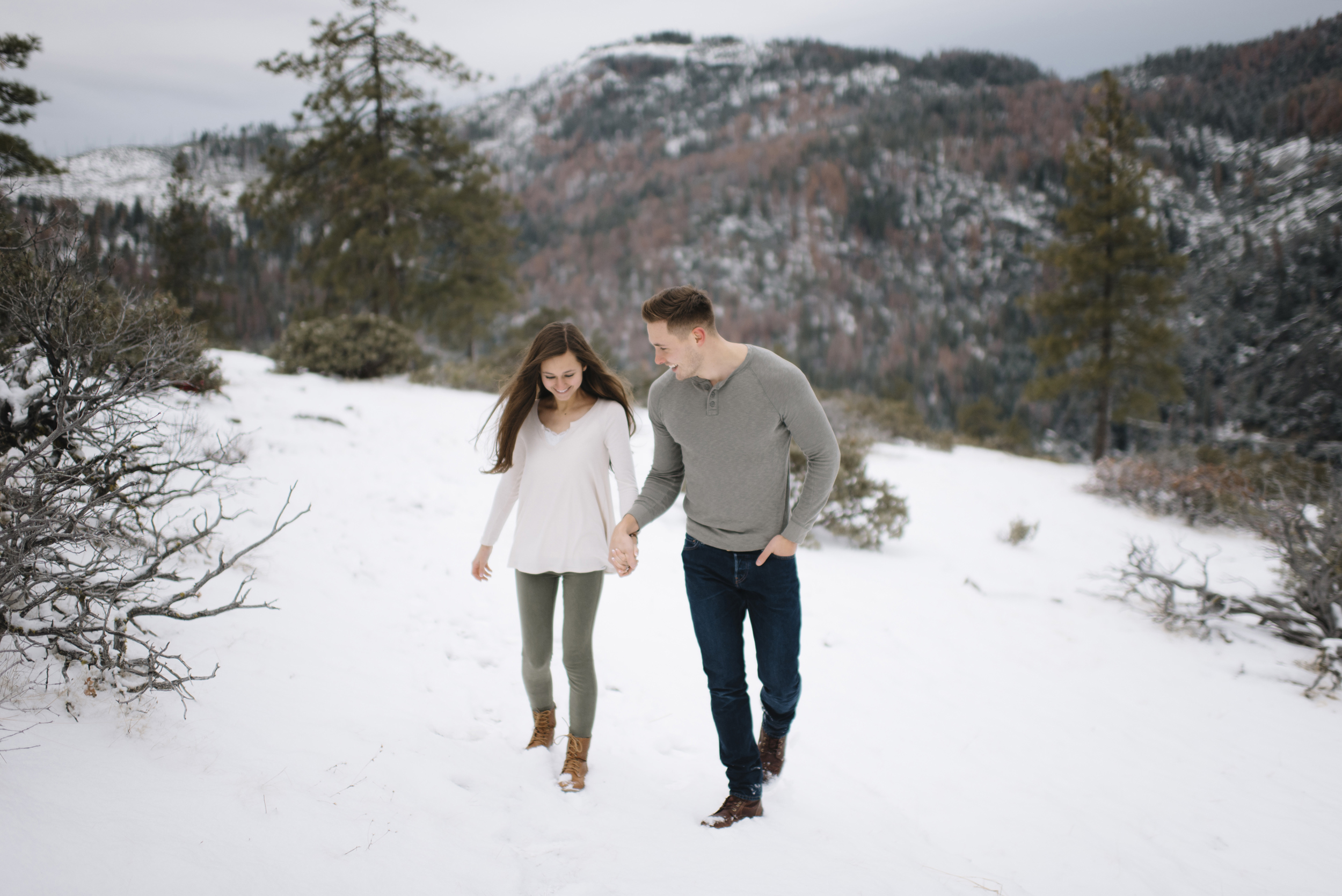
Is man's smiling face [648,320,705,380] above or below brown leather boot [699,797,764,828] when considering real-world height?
above

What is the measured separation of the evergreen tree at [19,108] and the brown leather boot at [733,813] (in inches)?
400

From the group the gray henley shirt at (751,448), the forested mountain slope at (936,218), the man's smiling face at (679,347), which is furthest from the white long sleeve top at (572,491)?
the forested mountain slope at (936,218)

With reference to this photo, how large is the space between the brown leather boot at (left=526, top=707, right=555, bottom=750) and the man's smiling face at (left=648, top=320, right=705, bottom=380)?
5.35 feet

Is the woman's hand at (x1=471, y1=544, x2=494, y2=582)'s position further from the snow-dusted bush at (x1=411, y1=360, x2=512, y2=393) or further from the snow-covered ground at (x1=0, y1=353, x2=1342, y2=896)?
the snow-dusted bush at (x1=411, y1=360, x2=512, y2=393)

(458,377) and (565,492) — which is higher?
(458,377)

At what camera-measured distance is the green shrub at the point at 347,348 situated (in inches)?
420

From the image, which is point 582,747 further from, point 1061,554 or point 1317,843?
point 1061,554

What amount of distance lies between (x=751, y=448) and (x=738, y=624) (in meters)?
0.66

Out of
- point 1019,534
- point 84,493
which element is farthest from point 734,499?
point 1019,534

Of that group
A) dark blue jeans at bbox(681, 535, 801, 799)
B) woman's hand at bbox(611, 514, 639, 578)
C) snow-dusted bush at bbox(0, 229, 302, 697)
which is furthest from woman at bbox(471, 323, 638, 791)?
snow-dusted bush at bbox(0, 229, 302, 697)

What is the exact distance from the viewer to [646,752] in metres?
3.04

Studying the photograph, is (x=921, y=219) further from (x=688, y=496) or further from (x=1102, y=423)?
(x=688, y=496)

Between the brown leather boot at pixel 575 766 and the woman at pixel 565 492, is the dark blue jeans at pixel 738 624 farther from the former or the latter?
the brown leather boot at pixel 575 766

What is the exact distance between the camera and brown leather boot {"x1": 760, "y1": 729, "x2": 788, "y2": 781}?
2734 mm
